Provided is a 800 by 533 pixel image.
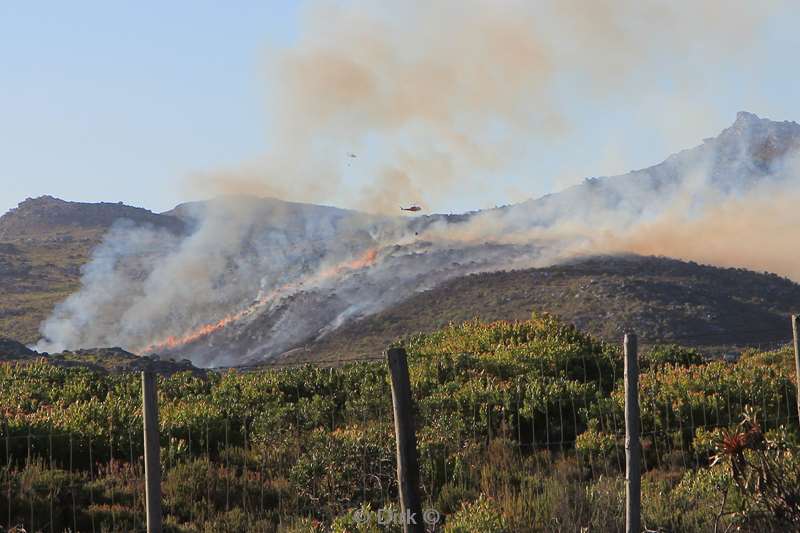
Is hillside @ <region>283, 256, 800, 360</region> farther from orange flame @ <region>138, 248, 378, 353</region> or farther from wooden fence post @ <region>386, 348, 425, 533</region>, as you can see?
wooden fence post @ <region>386, 348, 425, 533</region>

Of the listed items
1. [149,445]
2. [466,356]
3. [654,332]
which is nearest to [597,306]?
[654,332]

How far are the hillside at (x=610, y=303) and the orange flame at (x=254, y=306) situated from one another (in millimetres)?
16199

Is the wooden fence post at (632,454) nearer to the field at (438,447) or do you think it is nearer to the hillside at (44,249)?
the field at (438,447)

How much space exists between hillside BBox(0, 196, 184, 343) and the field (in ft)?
260

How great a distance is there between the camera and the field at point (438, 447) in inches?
476

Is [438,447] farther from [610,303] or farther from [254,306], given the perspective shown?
[254,306]

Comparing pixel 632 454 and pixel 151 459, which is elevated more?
pixel 151 459

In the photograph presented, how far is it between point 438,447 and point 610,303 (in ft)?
199

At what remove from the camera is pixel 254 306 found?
334ft

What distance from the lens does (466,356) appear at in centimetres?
2433

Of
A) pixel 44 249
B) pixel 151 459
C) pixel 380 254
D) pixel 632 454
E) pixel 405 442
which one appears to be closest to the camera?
pixel 151 459

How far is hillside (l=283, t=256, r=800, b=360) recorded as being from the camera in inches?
2795

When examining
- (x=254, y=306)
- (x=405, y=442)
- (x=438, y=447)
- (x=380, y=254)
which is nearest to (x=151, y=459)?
(x=405, y=442)

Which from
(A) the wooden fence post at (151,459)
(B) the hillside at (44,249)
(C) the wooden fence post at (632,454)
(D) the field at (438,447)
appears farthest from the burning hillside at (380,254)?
(A) the wooden fence post at (151,459)
